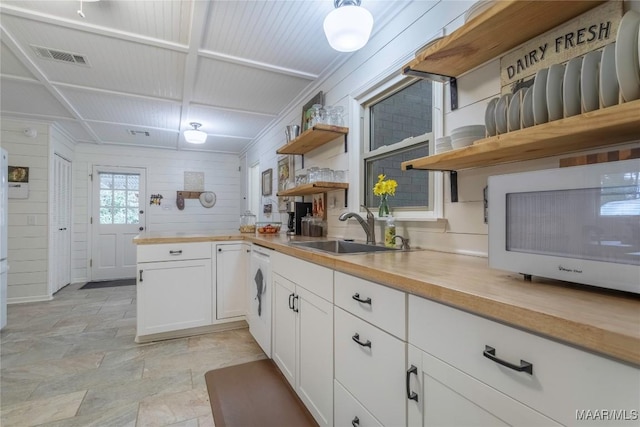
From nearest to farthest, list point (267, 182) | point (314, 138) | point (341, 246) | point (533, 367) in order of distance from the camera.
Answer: point (533, 367)
point (341, 246)
point (314, 138)
point (267, 182)

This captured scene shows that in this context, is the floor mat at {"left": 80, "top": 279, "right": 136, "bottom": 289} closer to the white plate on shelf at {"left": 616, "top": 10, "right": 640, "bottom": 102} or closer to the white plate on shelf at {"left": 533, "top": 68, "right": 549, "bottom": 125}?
the white plate on shelf at {"left": 533, "top": 68, "right": 549, "bottom": 125}

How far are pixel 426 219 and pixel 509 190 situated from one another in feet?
2.56

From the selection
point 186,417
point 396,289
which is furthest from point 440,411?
point 186,417

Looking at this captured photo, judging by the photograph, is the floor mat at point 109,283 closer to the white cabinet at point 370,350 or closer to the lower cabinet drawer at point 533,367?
the white cabinet at point 370,350

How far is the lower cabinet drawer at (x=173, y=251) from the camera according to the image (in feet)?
8.72

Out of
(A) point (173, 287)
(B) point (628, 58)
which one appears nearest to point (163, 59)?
(A) point (173, 287)

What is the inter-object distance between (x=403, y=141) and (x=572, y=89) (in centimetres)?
112

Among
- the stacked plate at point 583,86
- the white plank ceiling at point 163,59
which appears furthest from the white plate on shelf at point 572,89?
the white plank ceiling at point 163,59

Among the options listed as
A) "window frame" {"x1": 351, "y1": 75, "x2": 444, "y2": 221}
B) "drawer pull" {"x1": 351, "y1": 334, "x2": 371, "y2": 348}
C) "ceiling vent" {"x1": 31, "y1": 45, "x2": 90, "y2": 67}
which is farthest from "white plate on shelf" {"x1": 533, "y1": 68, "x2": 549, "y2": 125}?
"ceiling vent" {"x1": 31, "y1": 45, "x2": 90, "y2": 67}

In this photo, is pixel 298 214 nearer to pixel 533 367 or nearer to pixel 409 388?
pixel 409 388

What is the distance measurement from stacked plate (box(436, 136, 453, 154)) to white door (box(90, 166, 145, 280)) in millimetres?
5805

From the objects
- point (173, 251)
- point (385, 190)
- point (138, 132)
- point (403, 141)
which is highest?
point (138, 132)

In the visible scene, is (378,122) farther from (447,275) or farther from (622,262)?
(622,262)

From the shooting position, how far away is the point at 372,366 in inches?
44.5
